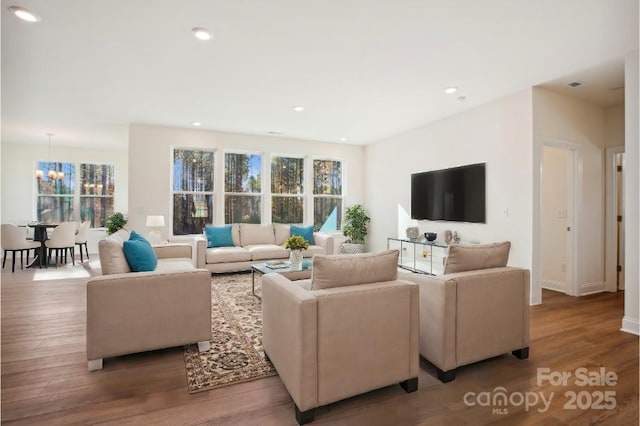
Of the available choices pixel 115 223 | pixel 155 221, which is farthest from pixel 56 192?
pixel 155 221

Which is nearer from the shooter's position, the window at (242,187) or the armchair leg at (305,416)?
the armchair leg at (305,416)

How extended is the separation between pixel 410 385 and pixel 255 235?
461cm

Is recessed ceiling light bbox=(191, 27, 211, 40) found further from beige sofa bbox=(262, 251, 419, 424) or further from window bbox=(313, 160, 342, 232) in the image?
window bbox=(313, 160, 342, 232)

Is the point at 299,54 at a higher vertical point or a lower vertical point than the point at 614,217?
higher

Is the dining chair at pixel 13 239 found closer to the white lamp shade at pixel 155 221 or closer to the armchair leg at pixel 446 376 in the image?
the white lamp shade at pixel 155 221

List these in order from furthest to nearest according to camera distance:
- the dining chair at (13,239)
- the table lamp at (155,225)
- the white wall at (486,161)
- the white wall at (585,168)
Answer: the dining chair at (13,239), the table lamp at (155,225), the white wall at (585,168), the white wall at (486,161)

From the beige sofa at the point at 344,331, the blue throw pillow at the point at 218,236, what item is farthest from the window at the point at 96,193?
the beige sofa at the point at 344,331

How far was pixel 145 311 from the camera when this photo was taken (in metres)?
2.47

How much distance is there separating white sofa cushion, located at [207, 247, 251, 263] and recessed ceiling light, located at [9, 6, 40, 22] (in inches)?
140

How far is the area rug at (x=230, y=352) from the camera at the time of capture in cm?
225

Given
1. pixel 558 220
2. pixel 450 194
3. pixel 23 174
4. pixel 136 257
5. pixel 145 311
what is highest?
pixel 23 174

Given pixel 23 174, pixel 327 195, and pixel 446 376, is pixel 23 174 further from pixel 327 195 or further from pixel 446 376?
pixel 446 376

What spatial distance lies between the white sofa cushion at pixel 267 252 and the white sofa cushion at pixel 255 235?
34cm

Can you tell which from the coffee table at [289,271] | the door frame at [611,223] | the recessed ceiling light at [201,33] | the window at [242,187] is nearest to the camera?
the recessed ceiling light at [201,33]
